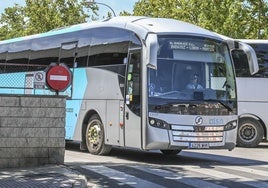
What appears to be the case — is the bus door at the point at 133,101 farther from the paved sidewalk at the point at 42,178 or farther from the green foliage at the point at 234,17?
the green foliage at the point at 234,17

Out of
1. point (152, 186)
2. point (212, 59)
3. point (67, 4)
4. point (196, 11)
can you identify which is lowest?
point (152, 186)

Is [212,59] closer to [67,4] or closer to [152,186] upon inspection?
[152,186]

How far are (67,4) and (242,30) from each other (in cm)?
2171

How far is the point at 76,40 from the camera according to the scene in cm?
1617

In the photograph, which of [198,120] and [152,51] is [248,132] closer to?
[198,120]

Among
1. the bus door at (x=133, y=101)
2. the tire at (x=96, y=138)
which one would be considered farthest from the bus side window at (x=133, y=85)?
the tire at (x=96, y=138)

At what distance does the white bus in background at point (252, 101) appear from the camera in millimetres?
18984

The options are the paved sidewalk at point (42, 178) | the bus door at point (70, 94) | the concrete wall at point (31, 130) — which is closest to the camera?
the paved sidewalk at point (42, 178)

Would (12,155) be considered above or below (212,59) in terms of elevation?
below

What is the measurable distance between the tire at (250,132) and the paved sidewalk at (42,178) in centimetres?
965

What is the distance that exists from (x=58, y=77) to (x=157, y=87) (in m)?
2.29

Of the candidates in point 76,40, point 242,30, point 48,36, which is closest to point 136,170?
point 76,40

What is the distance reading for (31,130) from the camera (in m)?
11.4

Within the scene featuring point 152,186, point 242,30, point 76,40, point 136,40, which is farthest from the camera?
point 242,30
